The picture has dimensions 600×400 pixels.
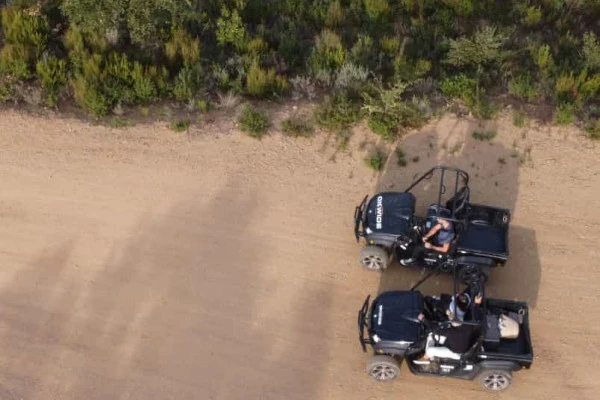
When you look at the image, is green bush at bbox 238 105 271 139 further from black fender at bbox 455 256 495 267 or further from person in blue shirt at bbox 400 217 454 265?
black fender at bbox 455 256 495 267

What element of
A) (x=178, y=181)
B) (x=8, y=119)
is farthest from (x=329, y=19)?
(x=8, y=119)

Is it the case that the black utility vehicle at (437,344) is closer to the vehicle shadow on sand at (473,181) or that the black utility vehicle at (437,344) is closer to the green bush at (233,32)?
the vehicle shadow on sand at (473,181)

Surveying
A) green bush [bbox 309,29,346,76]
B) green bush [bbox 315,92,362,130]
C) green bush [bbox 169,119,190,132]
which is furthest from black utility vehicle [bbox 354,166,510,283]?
green bush [bbox 309,29,346,76]

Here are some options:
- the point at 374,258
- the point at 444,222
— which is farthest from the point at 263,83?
the point at 444,222

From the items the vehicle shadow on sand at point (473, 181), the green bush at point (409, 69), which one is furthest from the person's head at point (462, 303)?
the green bush at point (409, 69)

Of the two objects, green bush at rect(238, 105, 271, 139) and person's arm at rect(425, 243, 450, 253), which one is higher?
green bush at rect(238, 105, 271, 139)

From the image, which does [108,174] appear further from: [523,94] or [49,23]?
[523,94]
